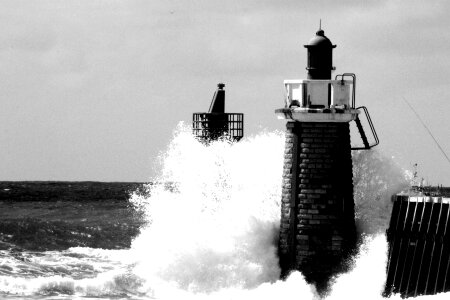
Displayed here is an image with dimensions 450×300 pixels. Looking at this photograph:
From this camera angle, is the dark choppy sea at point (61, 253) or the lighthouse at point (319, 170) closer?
the lighthouse at point (319, 170)

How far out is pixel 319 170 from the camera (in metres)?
23.8

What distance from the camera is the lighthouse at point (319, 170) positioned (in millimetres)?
23797

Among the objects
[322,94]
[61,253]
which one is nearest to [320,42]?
[322,94]

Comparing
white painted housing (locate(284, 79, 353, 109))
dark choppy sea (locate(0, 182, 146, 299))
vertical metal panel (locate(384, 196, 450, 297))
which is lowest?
dark choppy sea (locate(0, 182, 146, 299))

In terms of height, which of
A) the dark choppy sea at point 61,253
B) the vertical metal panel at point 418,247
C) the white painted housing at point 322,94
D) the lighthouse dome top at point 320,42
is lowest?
the dark choppy sea at point 61,253

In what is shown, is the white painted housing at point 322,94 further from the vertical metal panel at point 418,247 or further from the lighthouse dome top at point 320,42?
the vertical metal panel at point 418,247

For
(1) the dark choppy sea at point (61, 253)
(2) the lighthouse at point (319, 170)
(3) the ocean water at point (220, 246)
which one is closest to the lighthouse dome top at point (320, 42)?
(2) the lighthouse at point (319, 170)

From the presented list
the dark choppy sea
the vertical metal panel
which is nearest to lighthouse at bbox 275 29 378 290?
the vertical metal panel

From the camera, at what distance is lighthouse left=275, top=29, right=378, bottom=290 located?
23.8 meters

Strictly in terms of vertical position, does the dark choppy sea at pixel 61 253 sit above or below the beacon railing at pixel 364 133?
below

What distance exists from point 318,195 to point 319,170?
466 mm

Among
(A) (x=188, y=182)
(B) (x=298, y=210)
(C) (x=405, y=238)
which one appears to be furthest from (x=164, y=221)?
(C) (x=405, y=238)

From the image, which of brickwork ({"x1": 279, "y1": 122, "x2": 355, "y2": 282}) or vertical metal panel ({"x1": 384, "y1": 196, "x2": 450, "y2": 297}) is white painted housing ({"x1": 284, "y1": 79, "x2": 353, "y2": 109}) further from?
vertical metal panel ({"x1": 384, "y1": 196, "x2": 450, "y2": 297})

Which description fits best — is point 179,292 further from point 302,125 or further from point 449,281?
point 449,281
